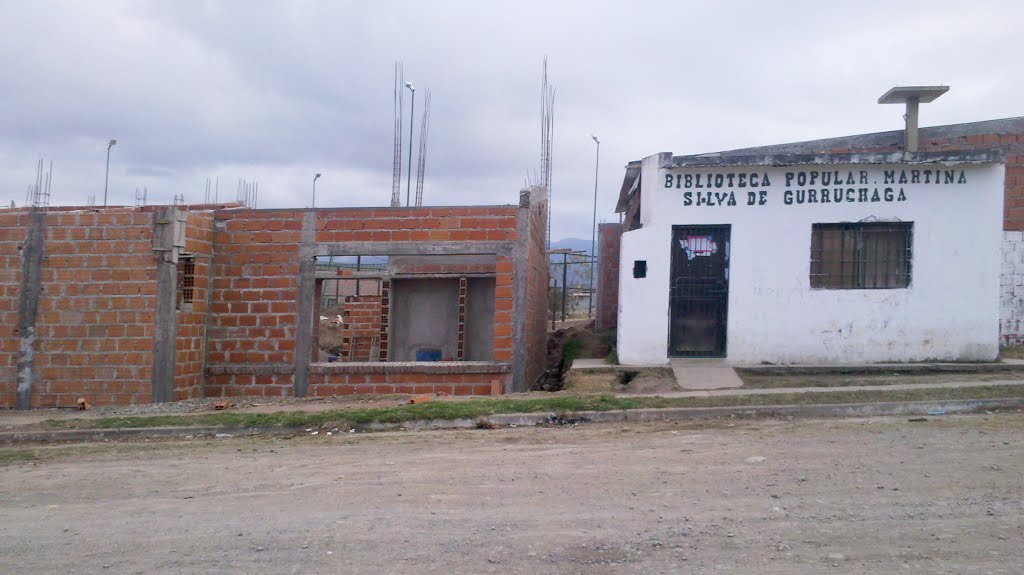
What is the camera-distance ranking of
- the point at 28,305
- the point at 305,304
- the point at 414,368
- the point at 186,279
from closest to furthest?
1. the point at 28,305
2. the point at 414,368
3. the point at 186,279
4. the point at 305,304

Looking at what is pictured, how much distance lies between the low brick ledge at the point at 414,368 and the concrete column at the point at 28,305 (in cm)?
410

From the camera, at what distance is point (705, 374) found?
1182 cm

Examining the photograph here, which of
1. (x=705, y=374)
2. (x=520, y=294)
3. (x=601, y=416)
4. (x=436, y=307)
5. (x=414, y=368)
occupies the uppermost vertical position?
(x=520, y=294)

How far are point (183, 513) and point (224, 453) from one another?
2.36 metres

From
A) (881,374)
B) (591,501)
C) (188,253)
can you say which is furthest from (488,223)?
(591,501)

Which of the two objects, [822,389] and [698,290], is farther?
[698,290]

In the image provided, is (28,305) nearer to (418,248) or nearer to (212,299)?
Answer: (212,299)

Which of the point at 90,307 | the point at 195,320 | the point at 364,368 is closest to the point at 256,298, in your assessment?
the point at 195,320

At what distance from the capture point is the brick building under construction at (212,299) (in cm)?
1180

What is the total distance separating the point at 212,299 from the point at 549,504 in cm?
859

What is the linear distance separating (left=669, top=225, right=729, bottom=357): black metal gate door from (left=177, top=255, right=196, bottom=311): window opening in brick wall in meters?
7.48

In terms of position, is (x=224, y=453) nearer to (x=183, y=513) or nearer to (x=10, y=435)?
(x=183, y=513)

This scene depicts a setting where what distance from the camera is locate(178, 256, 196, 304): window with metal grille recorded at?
1229 cm

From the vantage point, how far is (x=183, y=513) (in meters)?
6.21
